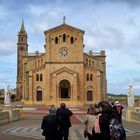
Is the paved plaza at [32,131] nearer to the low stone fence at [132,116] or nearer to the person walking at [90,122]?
the low stone fence at [132,116]

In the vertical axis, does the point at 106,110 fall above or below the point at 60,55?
below

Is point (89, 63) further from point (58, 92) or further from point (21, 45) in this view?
point (21, 45)

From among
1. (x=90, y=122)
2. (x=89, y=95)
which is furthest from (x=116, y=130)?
(x=89, y=95)

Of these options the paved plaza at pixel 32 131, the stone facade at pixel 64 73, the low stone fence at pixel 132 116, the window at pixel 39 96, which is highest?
the stone facade at pixel 64 73

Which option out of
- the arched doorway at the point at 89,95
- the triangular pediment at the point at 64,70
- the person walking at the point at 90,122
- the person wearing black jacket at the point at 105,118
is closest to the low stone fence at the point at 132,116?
the person walking at the point at 90,122

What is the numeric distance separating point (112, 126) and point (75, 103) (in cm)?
6935

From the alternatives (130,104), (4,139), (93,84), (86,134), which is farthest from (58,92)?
(86,134)

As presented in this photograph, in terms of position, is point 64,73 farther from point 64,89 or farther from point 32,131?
point 32,131

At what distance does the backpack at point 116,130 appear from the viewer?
8.87 meters

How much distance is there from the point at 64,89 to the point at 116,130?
73.8 m

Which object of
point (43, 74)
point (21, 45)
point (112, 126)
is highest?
point (21, 45)

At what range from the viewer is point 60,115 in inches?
569

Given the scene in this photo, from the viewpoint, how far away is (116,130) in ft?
29.1

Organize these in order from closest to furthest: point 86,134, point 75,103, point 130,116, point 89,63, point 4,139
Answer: point 86,134, point 4,139, point 130,116, point 75,103, point 89,63
